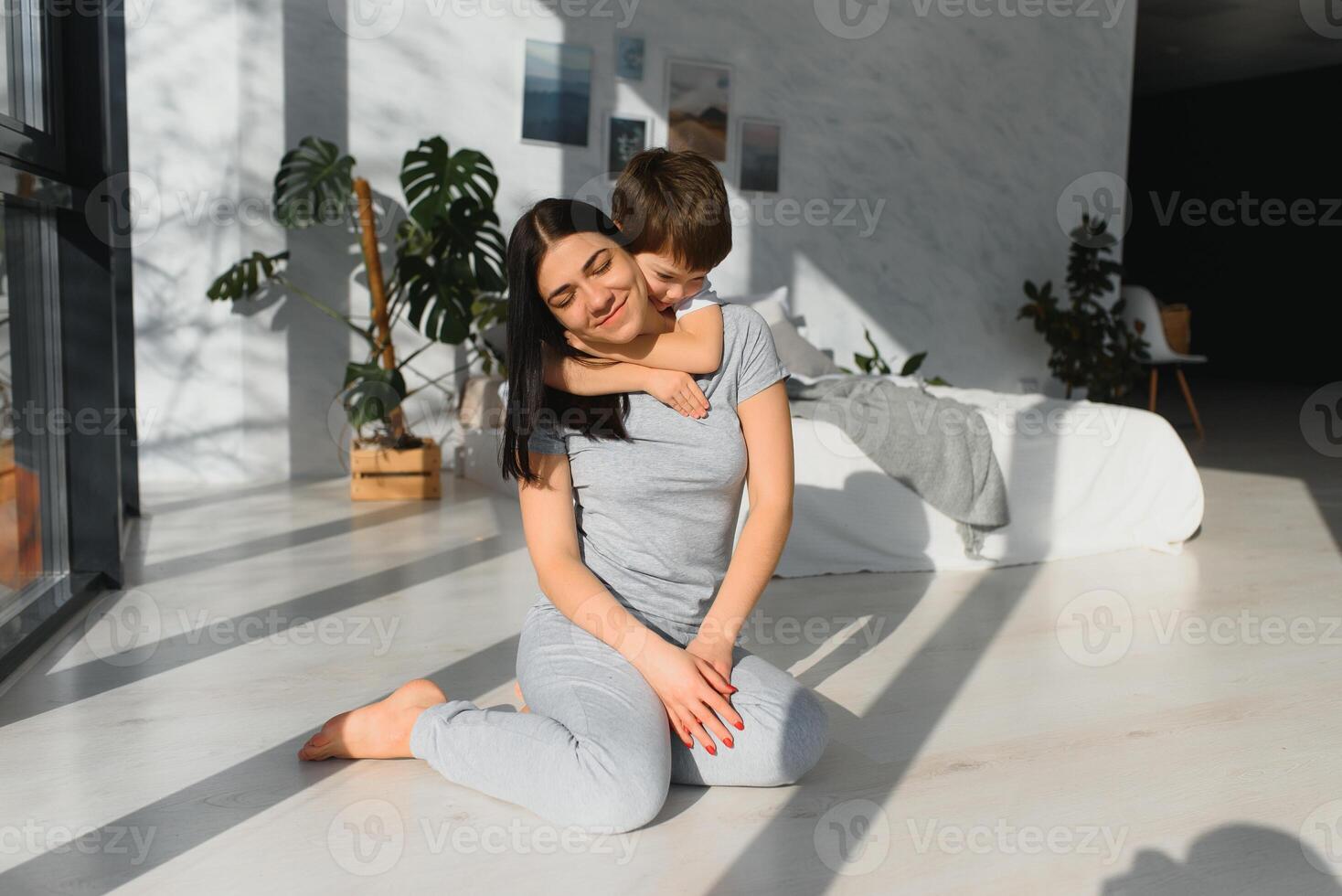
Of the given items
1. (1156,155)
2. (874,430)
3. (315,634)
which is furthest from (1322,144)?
(315,634)

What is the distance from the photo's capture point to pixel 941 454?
3.48 metres

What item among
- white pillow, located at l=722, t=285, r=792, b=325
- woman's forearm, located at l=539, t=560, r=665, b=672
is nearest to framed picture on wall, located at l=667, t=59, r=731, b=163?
white pillow, located at l=722, t=285, r=792, b=325

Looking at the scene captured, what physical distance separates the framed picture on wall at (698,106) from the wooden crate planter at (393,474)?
2.06 m

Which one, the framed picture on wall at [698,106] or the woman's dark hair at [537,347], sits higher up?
the framed picture on wall at [698,106]

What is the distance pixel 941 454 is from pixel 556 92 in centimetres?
278

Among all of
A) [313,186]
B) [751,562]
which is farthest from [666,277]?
[313,186]

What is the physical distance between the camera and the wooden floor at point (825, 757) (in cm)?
165

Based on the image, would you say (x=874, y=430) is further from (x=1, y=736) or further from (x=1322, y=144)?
(x=1322, y=144)

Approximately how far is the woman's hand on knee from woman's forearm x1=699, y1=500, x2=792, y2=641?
0.39 feet

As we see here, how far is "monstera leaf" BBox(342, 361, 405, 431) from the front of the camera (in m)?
4.32

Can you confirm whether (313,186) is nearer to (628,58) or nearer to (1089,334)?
(628,58)

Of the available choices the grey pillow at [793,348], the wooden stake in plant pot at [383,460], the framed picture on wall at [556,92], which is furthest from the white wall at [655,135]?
the grey pillow at [793,348]

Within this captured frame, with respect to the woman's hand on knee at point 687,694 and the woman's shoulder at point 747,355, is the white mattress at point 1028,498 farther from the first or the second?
the woman's hand on knee at point 687,694

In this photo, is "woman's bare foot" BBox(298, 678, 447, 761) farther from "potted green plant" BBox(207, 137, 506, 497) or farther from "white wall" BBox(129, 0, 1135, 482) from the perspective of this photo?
"white wall" BBox(129, 0, 1135, 482)
